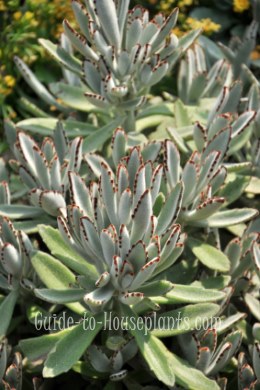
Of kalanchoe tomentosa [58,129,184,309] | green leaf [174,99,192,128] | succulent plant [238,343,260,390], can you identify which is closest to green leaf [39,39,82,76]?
green leaf [174,99,192,128]

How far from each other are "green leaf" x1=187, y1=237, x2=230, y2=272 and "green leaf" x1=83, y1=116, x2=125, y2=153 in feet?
1.52

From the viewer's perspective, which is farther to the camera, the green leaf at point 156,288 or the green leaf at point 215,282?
the green leaf at point 215,282

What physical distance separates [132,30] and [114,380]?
1050 mm

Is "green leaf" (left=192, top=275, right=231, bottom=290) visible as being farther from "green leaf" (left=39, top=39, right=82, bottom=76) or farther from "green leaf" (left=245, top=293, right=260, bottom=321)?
"green leaf" (left=39, top=39, right=82, bottom=76)

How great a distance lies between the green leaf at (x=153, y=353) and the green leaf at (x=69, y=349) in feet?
0.30

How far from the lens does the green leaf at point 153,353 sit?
5.06 feet

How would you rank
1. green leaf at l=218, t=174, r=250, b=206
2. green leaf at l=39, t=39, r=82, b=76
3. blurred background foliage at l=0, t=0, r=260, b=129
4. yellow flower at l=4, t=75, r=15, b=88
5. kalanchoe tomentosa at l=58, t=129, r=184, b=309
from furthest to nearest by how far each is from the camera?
blurred background foliage at l=0, t=0, r=260, b=129
yellow flower at l=4, t=75, r=15, b=88
green leaf at l=39, t=39, r=82, b=76
green leaf at l=218, t=174, r=250, b=206
kalanchoe tomentosa at l=58, t=129, r=184, b=309

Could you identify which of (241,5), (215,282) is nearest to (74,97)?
(215,282)

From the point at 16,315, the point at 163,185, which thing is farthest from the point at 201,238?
the point at 16,315

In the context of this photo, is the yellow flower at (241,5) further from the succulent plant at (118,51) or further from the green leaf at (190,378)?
the green leaf at (190,378)

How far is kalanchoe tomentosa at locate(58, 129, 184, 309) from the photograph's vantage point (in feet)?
4.96

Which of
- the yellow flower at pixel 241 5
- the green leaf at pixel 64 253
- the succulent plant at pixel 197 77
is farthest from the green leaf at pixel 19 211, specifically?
the yellow flower at pixel 241 5

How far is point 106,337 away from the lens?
1.82 metres

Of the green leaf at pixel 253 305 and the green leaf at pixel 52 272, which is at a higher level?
the green leaf at pixel 52 272
